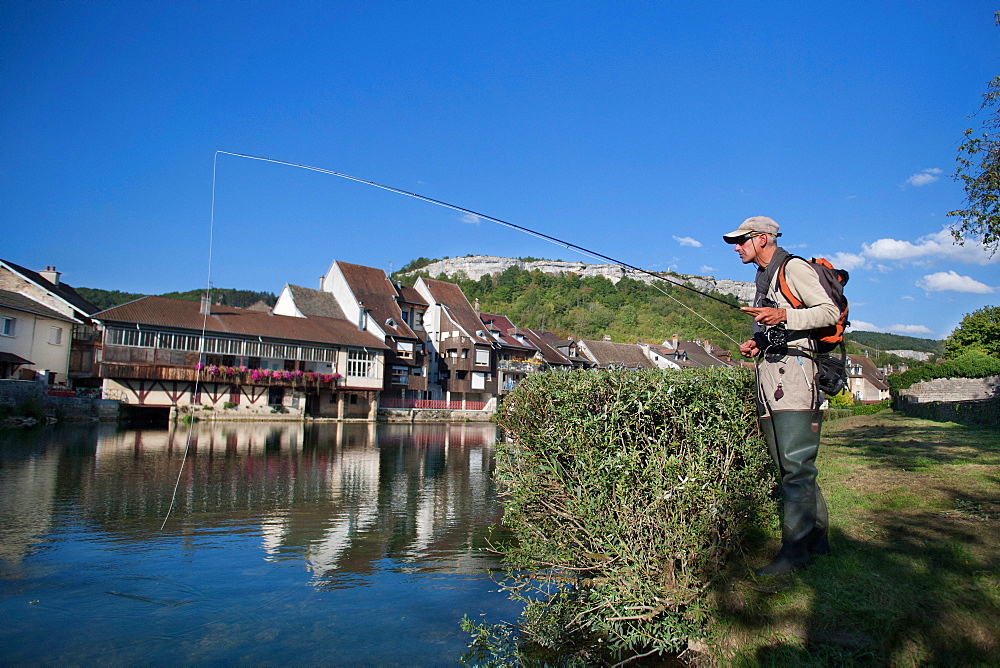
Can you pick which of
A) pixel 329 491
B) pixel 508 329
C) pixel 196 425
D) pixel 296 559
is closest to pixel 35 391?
pixel 196 425

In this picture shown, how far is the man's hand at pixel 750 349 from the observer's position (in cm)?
474

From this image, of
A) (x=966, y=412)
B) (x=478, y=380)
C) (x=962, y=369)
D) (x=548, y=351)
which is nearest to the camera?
(x=966, y=412)

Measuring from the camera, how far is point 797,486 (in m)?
4.40

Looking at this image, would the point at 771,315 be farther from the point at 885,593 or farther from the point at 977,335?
the point at 977,335

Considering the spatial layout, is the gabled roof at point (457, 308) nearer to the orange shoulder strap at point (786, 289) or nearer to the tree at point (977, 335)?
the tree at point (977, 335)

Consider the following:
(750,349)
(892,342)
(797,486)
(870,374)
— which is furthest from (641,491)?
(892,342)

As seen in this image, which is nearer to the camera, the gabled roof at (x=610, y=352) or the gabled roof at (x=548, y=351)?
the gabled roof at (x=548, y=351)

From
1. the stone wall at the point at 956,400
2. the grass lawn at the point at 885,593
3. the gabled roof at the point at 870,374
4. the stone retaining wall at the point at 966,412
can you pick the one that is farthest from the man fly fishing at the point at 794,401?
the gabled roof at the point at 870,374

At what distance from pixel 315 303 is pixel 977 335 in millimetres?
46706

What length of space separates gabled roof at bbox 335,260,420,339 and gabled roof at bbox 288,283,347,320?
8.03 ft

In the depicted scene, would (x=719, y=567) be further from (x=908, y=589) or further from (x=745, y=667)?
(x=908, y=589)

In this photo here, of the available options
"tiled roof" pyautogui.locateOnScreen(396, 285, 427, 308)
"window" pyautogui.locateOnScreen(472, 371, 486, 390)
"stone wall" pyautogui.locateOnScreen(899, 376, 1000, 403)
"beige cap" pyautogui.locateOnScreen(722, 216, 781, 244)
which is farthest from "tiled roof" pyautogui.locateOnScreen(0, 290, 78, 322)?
"stone wall" pyautogui.locateOnScreen(899, 376, 1000, 403)

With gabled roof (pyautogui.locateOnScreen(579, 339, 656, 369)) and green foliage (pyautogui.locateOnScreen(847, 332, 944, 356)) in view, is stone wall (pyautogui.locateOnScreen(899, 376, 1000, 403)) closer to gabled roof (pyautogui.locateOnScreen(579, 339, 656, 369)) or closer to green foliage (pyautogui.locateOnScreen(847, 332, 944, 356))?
gabled roof (pyautogui.locateOnScreen(579, 339, 656, 369))

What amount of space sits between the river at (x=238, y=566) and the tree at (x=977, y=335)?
25.0m
